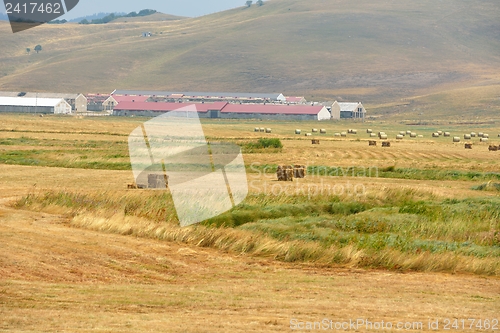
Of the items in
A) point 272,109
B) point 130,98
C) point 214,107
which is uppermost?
point 130,98

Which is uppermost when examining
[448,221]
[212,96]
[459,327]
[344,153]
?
[459,327]

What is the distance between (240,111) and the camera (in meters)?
139

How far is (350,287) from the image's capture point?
16766 mm

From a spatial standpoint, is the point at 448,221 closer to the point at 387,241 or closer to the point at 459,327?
the point at 387,241

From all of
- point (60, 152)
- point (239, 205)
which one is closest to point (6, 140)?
point (60, 152)

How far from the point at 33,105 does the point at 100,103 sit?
21934 millimetres

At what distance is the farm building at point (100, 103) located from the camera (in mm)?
158875

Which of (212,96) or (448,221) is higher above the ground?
(448,221)

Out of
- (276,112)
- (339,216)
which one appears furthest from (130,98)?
(339,216)

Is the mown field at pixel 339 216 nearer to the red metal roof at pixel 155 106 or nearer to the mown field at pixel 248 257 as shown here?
the mown field at pixel 248 257

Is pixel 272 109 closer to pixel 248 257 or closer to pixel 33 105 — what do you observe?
pixel 33 105

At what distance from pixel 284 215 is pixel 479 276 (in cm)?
774

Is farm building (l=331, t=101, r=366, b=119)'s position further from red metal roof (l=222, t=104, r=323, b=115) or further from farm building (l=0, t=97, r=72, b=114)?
farm building (l=0, t=97, r=72, b=114)

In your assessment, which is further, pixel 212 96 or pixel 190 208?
pixel 212 96
